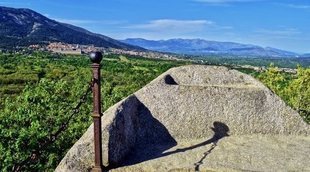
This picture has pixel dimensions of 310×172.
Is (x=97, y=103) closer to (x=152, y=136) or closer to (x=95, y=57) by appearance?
(x=95, y=57)

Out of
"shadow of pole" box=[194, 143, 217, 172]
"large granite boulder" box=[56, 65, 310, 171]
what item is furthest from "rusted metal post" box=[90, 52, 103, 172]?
"shadow of pole" box=[194, 143, 217, 172]

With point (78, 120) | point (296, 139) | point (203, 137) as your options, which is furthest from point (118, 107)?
point (78, 120)

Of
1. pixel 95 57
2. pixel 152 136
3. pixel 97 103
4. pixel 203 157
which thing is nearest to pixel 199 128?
pixel 152 136

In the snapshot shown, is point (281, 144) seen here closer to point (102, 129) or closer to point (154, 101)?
point (154, 101)

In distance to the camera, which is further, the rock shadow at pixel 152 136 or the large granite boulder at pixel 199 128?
the rock shadow at pixel 152 136

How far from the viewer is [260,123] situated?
1216 centimetres

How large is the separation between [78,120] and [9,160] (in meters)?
7.96

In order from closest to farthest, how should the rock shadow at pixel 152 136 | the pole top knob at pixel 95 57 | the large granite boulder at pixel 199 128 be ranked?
1. the pole top knob at pixel 95 57
2. the large granite boulder at pixel 199 128
3. the rock shadow at pixel 152 136

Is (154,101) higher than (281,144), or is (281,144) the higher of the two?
(154,101)

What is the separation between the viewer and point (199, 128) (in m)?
11.5

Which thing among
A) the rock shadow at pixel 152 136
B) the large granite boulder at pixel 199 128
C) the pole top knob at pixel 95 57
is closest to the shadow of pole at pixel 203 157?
the large granite boulder at pixel 199 128

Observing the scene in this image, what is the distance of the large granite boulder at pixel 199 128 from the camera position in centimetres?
965

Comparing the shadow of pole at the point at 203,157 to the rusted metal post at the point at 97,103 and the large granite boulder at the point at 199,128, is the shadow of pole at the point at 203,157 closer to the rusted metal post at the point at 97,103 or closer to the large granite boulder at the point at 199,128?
the large granite boulder at the point at 199,128

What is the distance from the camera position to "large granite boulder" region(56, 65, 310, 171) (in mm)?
9648
